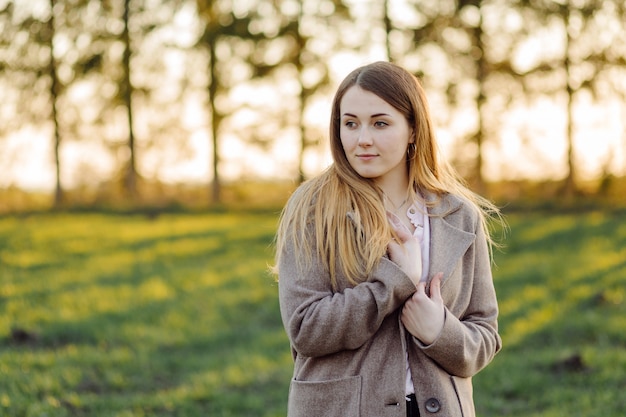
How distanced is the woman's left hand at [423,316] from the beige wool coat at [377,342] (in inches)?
1.0

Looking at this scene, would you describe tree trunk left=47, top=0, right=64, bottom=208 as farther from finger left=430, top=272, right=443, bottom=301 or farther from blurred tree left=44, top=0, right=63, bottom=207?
finger left=430, top=272, right=443, bottom=301

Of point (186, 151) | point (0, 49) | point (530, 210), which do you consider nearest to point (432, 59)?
point (530, 210)

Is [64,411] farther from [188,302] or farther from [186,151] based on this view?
[186,151]

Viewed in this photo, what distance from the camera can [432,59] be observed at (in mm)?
19141

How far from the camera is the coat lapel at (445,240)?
9.72 feet

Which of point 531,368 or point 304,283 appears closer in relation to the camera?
point 304,283

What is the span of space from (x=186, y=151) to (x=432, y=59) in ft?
21.8

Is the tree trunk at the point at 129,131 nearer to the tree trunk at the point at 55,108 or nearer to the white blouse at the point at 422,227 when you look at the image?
the tree trunk at the point at 55,108

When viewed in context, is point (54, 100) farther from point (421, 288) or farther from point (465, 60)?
point (421, 288)

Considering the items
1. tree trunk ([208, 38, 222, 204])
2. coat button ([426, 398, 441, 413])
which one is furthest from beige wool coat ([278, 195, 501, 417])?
tree trunk ([208, 38, 222, 204])

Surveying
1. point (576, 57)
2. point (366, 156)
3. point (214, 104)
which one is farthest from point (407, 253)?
point (214, 104)

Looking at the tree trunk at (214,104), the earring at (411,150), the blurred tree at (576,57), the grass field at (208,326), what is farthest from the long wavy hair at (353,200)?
the tree trunk at (214,104)

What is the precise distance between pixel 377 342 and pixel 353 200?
0.51 meters

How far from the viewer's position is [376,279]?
282 cm
